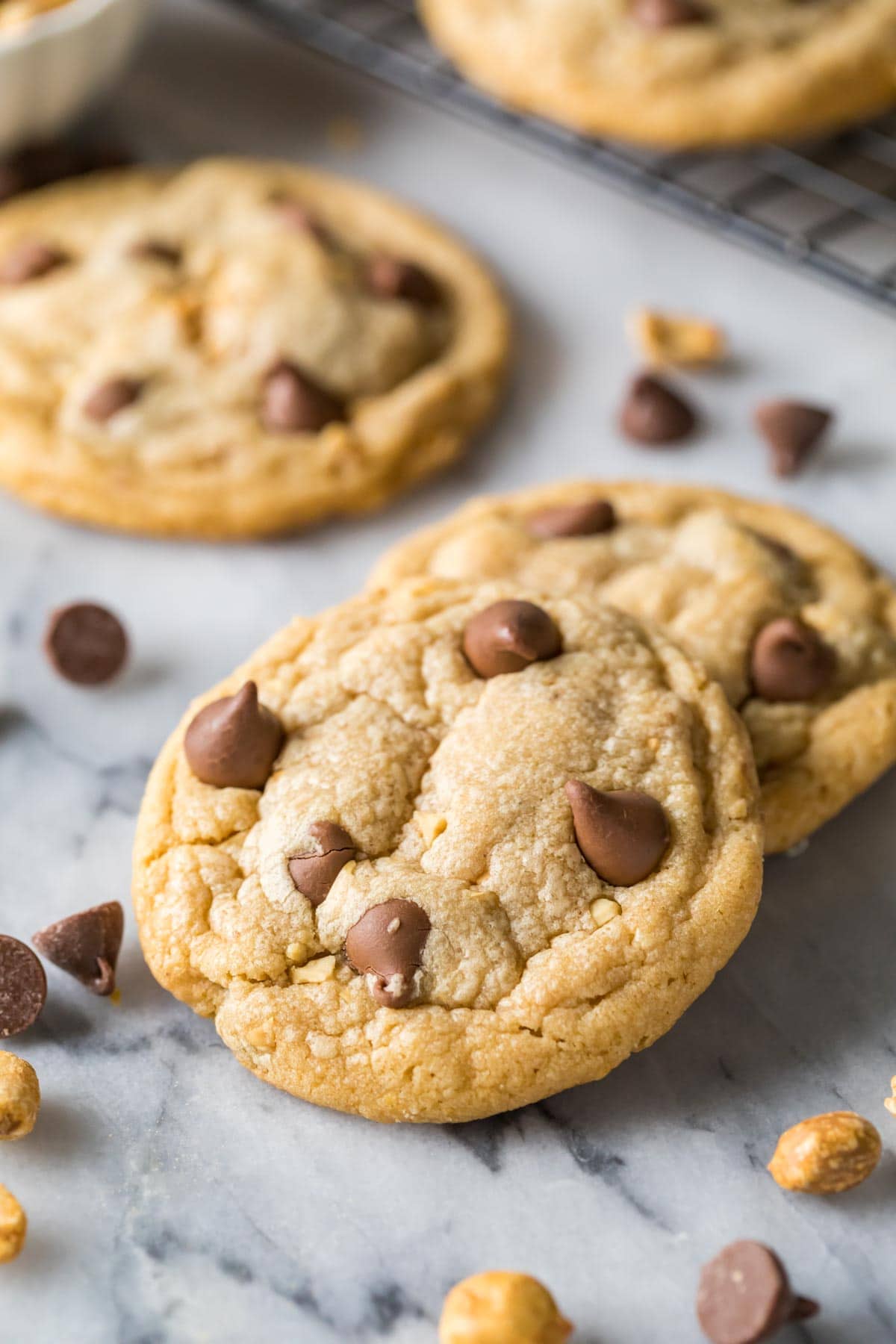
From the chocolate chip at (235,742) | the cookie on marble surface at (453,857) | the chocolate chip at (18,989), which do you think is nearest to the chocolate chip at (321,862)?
the cookie on marble surface at (453,857)

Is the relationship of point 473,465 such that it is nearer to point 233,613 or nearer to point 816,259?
point 233,613

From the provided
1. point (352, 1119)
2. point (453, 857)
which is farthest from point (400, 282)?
point (352, 1119)

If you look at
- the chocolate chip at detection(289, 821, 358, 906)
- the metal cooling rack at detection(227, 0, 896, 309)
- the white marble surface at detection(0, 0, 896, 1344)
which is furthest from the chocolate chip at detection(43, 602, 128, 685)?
the metal cooling rack at detection(227, 0, 896, 309)

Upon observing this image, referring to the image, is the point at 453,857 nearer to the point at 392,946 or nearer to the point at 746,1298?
the point at 392,946

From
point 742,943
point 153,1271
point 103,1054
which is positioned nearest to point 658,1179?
point 742,943

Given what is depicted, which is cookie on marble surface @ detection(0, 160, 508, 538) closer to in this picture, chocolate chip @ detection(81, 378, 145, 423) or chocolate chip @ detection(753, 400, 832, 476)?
chocolate chip @ detection(81, 378, 145, 423)

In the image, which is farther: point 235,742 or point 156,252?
point 156,252
